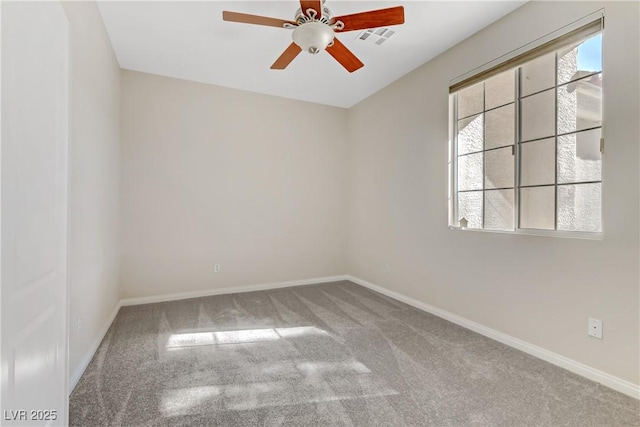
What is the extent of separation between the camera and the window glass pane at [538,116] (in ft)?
7.63

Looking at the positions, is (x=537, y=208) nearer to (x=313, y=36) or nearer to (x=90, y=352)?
(x=313, y=36)

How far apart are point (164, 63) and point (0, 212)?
3.12 m

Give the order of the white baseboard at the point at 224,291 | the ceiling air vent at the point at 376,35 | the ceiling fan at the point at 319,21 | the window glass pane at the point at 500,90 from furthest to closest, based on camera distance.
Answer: the white baseboard at the point at 224,291
the ceiling air vent at the point at 376,35
the window glass pane at the point at 500,90
the ceiling fan at the point at 319,21

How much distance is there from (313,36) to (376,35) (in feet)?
3.09

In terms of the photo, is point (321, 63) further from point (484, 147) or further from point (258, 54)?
point (484, 147)

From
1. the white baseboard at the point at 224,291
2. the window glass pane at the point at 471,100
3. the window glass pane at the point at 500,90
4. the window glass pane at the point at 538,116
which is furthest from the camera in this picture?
the white baseboard at the point at 224,291

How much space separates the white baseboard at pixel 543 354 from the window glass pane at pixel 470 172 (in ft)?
4.35

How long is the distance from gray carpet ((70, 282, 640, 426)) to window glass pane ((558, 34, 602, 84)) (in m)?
2.15

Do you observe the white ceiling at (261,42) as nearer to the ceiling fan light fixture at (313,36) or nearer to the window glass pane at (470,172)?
the ceiling fan light fixture at (313,36)

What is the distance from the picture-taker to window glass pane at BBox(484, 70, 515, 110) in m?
2.61

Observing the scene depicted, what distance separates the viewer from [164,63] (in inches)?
133

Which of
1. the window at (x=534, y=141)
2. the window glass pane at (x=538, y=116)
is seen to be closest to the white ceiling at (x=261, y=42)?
the window at (x=534, y=141)

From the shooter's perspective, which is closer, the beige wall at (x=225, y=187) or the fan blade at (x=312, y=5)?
the fan blade at (x=312, y=5)

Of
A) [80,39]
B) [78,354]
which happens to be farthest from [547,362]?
[80,39]
